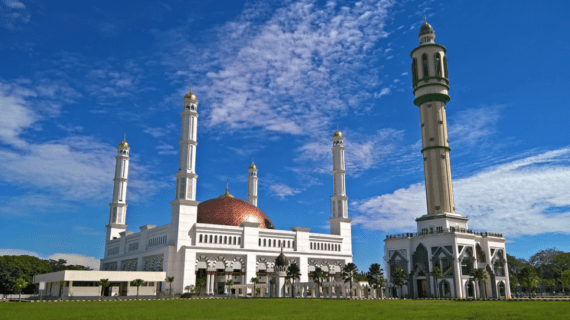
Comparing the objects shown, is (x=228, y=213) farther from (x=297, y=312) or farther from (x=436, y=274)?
(x=297, y=312)

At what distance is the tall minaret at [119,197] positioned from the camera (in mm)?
83000

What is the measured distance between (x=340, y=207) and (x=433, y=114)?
75.5ft

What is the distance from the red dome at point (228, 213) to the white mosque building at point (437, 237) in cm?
2265

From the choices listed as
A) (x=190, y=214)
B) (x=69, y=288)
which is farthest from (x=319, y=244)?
(x=69, y=288)

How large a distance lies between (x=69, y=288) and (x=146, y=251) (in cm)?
1330

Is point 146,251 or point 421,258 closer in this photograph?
point 421,258

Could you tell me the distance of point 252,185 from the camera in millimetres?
93938

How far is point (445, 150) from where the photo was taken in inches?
2662

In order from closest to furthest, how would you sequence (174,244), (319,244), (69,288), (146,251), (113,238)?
(69,288) < (174,244) < (146,251) < (319,244) < (113,238)

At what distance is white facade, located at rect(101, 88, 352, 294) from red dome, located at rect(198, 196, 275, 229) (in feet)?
12.4

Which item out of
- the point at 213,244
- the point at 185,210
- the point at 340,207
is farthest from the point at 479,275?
the point at 185,210

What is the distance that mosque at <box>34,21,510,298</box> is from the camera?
6088cm

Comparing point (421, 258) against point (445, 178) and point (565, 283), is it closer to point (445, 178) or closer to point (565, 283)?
point (445, 178)

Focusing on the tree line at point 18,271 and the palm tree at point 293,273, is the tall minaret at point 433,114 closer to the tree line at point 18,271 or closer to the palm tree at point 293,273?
the palm tree at point 293,273
